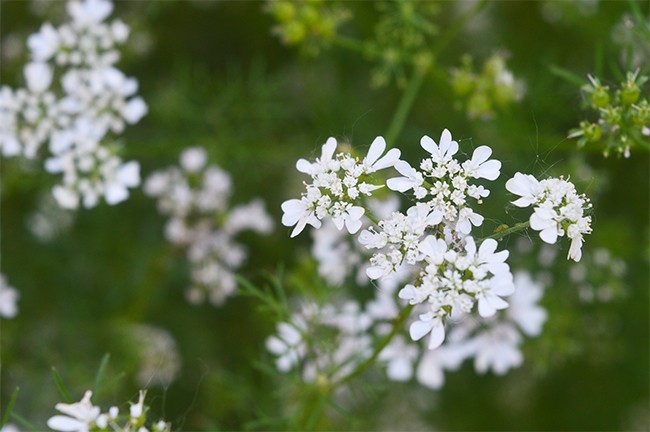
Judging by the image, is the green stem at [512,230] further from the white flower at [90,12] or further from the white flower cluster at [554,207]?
the white flower at [90,12]

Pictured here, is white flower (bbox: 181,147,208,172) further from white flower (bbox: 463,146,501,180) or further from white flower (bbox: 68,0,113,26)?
white flower (bbox: 463,146,501,180)

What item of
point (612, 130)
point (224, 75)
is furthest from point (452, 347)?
point (224, 75)

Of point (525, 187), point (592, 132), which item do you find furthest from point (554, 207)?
point (592, 132)

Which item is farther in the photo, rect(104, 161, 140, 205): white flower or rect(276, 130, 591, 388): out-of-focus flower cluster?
rect(104, 161, 140, 205): white flower

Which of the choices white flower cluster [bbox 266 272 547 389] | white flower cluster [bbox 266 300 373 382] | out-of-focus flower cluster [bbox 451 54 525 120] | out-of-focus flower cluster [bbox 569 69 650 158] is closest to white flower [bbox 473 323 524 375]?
white flower cluster [bbox 266 272 547 389]

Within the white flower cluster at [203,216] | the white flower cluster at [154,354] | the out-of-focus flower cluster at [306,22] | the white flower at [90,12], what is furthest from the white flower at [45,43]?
→ the white flower cluster at [154,354]

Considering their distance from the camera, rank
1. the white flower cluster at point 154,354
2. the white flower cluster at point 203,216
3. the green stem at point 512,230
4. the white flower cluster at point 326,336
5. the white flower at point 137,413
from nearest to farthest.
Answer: the green stem at point 512,230, the white flower at point 137,413, the white flower cluster at point 326,336, the white flower cluster at point 203,216, the white flower cluster at point 154,354

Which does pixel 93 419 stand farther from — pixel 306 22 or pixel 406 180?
pixel 306 22

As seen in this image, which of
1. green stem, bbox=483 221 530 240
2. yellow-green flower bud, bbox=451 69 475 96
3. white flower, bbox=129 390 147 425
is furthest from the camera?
yellow-green flower bud, bbox=451 69 475 96
